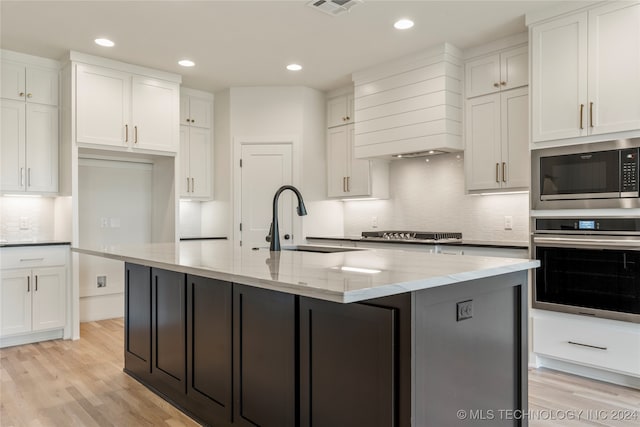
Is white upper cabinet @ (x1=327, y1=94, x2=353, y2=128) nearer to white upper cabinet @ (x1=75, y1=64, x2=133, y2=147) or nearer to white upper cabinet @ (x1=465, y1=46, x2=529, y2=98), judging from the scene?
white upper cabinet @ (x1=465, y1=46, x2=529, y2=98)

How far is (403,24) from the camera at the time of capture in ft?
11.9

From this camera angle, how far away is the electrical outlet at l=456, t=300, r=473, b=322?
1667 millimetres

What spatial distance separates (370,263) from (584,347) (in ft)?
6.85

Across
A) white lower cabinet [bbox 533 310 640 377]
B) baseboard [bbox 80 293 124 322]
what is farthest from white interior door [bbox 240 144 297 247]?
white lower cabinet [bbox 533 310 640 377]

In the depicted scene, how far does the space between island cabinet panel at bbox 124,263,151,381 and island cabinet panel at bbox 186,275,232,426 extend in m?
0.57

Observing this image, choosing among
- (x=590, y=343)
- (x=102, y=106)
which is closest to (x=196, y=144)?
(x=102, y=106)

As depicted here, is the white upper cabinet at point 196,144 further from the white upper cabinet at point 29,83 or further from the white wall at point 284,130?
the white upper cabinet at point 29,83

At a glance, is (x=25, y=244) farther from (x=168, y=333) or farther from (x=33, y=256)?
(x=168, y=333)

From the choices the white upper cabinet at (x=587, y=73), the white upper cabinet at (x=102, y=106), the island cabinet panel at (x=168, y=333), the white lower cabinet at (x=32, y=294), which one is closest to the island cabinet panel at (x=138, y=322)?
the island cabinet panel at (x=168, y=333)

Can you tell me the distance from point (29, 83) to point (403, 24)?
3.43 meters

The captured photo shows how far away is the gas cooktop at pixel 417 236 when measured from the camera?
4.14 metres

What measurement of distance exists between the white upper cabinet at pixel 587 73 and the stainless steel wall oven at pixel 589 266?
2.08 ft

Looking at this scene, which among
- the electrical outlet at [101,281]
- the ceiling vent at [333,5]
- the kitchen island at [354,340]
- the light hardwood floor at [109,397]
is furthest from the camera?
the electrical outlet at [101,281]

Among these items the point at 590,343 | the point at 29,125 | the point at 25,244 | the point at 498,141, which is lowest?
the point at 590,343
